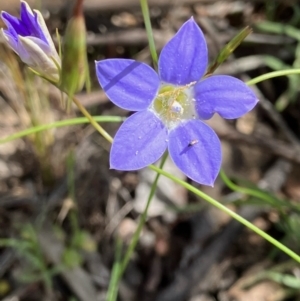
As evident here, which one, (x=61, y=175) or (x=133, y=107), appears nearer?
(x=133, y=107)

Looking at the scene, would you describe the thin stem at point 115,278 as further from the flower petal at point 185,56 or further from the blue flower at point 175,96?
the flower petal at point 185,56

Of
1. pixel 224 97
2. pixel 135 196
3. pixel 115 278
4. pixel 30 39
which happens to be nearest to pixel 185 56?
pixel 224 97

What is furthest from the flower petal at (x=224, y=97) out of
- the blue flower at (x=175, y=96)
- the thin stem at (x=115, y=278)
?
the thin stem at (x=115, y=278)

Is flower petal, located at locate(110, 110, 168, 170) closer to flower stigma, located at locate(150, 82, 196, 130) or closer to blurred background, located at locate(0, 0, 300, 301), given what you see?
flower stigma, located at locate(150, 82, 196, 130)

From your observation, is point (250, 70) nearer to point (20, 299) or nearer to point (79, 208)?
point (79, 208)

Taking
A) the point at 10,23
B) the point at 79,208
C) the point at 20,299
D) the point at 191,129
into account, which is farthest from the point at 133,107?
the point at 20,299

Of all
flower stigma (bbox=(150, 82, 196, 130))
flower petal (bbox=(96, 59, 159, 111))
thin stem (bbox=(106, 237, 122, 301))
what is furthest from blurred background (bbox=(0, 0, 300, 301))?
flower petal (bbox=(96, 59, 159, 111))

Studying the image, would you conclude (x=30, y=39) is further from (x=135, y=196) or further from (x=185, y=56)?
(x=135, y=196)
